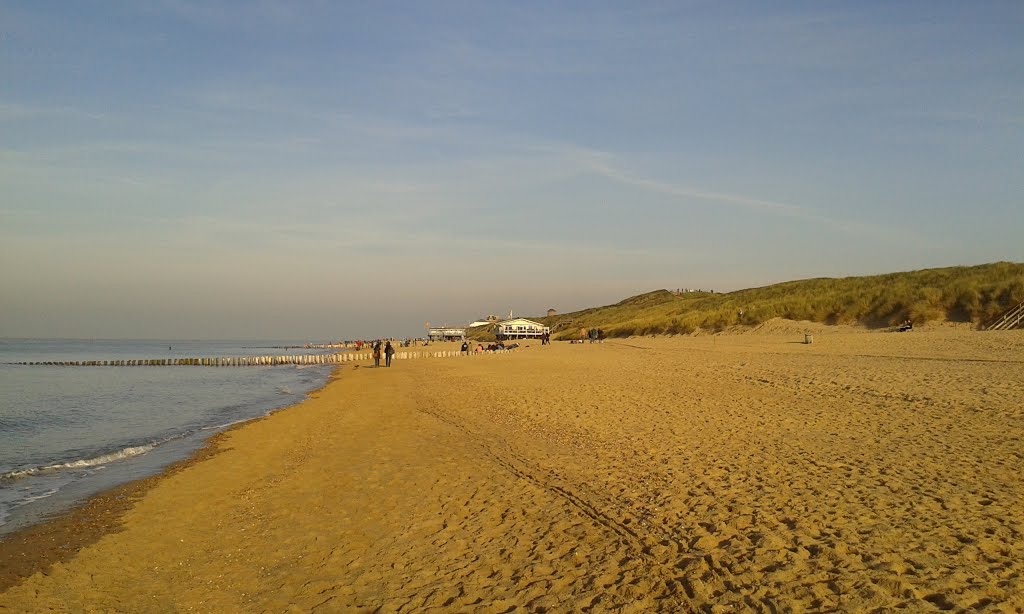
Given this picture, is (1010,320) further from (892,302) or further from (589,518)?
(589,518)

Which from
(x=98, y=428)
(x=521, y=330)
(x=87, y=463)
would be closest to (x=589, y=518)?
(x=87, y=463)

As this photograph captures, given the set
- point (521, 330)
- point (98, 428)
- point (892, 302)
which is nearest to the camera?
point (98, 428)

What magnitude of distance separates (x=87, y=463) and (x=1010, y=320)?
3808cm

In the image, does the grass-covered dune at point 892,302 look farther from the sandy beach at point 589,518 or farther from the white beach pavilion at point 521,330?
the white beach pavilion at point 521,330

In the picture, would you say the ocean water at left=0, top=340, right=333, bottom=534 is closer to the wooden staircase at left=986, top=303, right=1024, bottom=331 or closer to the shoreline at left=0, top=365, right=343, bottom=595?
the shoreline at left=0, top=365, right=343, bottom=595

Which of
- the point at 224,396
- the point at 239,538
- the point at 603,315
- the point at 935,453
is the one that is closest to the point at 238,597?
the point at 239,538

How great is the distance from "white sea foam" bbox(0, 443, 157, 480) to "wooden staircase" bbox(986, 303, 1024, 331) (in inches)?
1408

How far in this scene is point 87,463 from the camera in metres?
12.0

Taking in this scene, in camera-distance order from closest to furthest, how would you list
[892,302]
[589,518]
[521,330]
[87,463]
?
[589,518]
[87,463]
[892,302]
[521,330]

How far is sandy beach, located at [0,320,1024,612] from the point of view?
5.04m

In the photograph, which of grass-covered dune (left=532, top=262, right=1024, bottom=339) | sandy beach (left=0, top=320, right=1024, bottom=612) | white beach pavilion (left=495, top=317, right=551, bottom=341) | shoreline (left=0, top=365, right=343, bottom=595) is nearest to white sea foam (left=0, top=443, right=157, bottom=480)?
sandy beach (left=0, top=320, right=1024, bottom=612)

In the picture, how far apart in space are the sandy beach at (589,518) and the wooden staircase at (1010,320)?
68.5 ft

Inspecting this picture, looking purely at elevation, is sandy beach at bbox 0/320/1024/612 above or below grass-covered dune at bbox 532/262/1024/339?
below

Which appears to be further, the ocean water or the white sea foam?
the white sea foam
